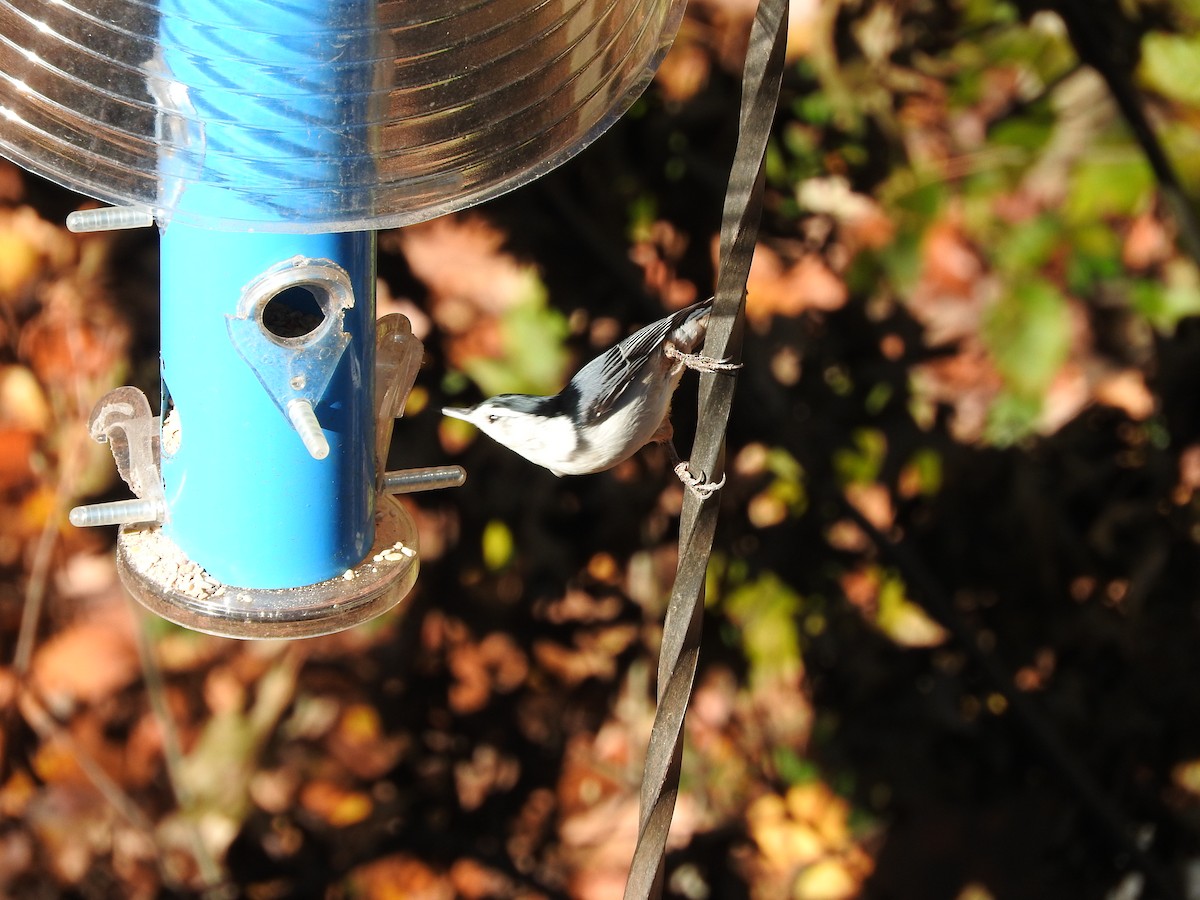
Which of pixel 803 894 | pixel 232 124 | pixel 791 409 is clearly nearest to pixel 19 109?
pixel 232 124

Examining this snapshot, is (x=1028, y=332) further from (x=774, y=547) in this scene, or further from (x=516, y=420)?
(x=516, y=420)

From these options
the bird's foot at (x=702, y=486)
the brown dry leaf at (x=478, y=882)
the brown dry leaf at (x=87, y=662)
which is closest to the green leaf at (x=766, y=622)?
the brown dry leaf at (x=478, y=882)

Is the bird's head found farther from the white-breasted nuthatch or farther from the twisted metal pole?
the twisted metal pole

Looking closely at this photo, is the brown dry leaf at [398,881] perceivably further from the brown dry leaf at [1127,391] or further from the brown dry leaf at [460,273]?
the brown dry leaf at [1127,391]

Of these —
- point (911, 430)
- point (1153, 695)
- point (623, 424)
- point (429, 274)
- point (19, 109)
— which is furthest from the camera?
point (1153, 695)

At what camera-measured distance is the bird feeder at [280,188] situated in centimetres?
86

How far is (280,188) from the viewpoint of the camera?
2.91 feet

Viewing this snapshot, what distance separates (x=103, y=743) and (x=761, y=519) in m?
1.12

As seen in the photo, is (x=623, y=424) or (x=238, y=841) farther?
(x=238, y=841)

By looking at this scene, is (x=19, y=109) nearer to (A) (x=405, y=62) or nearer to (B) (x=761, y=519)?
(A) (x=405, y=62)

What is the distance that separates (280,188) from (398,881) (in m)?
1.63

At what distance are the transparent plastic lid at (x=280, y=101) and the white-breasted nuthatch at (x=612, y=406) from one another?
16 cm

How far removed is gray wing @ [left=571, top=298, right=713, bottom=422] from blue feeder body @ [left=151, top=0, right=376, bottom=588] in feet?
0.69

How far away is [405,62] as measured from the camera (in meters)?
0.88
